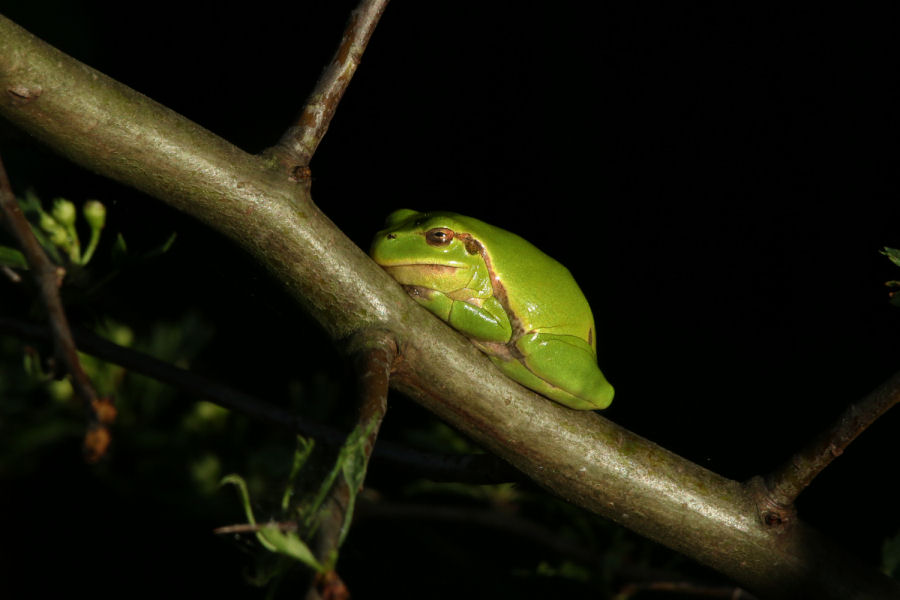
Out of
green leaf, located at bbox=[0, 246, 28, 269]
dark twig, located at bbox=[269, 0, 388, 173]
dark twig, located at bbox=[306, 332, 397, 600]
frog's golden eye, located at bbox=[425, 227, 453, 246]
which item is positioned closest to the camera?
dark twig, located at bbox=[306, 332, 397, 600]

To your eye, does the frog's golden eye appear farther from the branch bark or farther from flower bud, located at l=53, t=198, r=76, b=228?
flower bud, located at l=53, t=198, r=76, b=228

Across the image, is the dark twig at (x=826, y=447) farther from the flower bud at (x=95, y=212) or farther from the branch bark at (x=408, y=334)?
Answer: the flower bud at (x=95, y=212)

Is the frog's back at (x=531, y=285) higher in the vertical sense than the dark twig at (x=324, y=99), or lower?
lower

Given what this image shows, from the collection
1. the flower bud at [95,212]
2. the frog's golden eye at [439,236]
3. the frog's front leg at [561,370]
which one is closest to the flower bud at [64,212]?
the flower bud at [95,212]

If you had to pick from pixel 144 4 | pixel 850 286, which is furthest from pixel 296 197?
pixel 144 4

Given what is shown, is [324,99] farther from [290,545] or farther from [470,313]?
[290,545]

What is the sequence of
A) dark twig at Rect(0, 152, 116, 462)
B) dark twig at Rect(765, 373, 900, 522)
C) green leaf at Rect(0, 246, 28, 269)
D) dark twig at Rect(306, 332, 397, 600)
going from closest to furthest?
dark twig at Rect(0, 152, 116, 462) → dark twig at Rect(306, 332, 397, 600) → dark twig at Rect(765, 373, 900, 522) → green leaf at Rect(0, 246, 28, 269)

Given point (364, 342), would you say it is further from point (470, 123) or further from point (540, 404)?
point (470, 123)

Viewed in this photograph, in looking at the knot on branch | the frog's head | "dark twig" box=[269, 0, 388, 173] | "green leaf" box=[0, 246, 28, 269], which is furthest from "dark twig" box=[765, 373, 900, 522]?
"green leaf" box=[0, 246, 28, 269]
